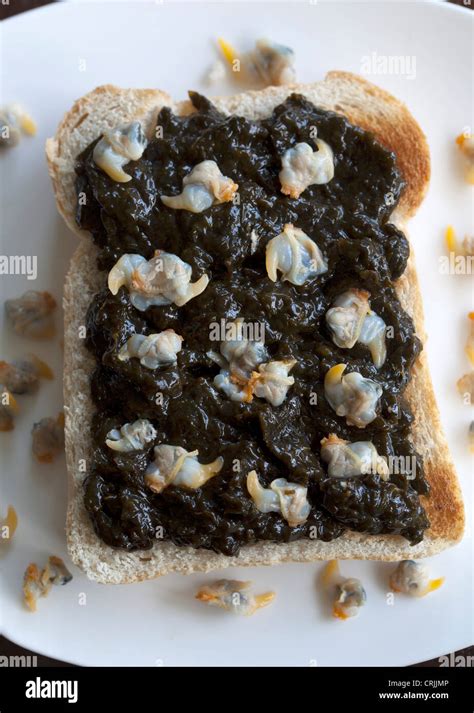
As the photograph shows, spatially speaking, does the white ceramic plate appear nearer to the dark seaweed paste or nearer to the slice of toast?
the slice of toast

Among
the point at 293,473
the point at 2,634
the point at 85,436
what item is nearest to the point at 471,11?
the point at 293,473

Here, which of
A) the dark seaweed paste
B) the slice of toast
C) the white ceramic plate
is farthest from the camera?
the white ceramic plate

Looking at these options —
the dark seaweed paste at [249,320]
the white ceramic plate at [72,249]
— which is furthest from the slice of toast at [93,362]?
the white ceramic plate at [72,249]

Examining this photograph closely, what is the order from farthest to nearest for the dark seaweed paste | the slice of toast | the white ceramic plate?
the white ceramic plate → the slice of toast → the dark seaweed paste

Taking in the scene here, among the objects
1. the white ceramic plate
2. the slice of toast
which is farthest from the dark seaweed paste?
the white ceramic plate

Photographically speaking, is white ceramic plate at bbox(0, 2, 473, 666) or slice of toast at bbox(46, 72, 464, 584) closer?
slice of toast at bbox(46, 72, 464, 584)

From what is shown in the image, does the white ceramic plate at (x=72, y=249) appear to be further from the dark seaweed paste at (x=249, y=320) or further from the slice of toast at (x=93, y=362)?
the dark seaweed paste at (x=249, y=320)
